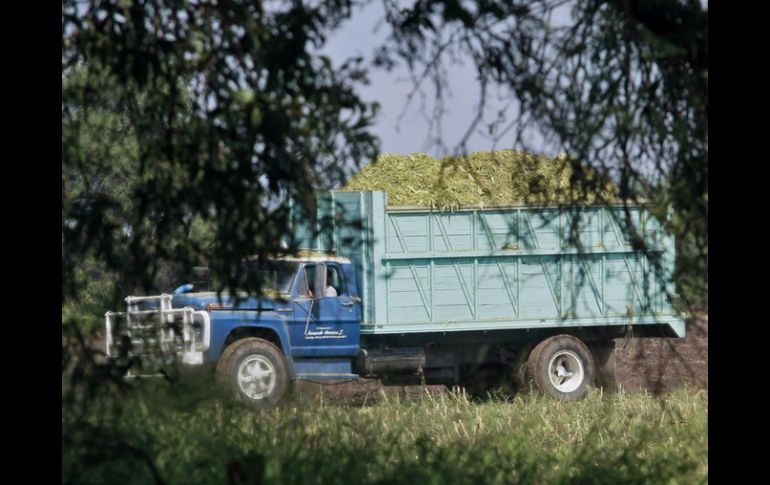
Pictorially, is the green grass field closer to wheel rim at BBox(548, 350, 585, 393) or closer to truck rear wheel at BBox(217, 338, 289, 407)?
truck rear wheel at BBox(217, 338, 289, 407)

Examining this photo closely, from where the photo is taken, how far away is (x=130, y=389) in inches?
179

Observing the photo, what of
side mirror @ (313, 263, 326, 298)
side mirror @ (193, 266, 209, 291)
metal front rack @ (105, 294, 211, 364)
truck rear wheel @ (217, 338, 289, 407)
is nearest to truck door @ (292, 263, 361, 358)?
side mirror @ (313, 263, 326, 298)

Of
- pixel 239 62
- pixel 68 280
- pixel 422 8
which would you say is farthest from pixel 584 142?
pixel 68 280

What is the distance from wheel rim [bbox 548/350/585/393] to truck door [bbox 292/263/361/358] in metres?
2.37

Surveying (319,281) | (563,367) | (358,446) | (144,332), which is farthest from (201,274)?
(563,367)

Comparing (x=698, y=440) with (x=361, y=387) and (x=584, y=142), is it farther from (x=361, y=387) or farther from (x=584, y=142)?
(x=361, y=387)

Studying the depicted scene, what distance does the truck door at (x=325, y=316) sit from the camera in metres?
10.6

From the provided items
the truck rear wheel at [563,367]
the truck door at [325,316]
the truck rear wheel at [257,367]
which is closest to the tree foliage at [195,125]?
the truck rear wheel at [257,367]

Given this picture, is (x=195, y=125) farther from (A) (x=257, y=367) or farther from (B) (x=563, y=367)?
(B) (x=563, y=367)

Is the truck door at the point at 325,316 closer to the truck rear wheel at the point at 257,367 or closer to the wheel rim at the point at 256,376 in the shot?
the truck rear wheel at the point at 257,367

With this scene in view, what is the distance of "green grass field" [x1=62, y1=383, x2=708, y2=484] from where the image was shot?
15.3 feet

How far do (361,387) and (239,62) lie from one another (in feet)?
24.5

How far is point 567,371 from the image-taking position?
12023 mm

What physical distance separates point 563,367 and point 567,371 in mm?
72
